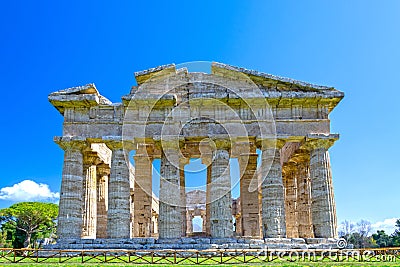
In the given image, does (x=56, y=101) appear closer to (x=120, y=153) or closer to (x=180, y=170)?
(x=120, y=153)

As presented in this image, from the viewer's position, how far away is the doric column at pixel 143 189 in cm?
3272

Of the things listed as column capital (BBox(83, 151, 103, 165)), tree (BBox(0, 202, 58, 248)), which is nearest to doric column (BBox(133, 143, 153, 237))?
column capital (BBox(83, 151, 103, 165))

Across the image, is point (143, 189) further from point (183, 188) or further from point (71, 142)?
point (71, 142)

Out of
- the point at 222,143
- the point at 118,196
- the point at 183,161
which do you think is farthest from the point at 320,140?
the point at 118,196

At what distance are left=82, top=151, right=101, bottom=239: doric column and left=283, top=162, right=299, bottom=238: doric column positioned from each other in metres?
16.4

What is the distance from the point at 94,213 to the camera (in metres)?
30.9

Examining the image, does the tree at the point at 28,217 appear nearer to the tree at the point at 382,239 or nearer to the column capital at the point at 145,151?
the column capital at the point at 145,151

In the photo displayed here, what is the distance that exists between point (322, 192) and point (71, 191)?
661 inches

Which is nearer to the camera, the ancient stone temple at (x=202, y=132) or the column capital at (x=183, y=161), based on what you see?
the ancient stone temple at (x=202, y=132)

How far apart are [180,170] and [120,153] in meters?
4.80

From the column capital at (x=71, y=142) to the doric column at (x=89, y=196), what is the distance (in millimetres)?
2484

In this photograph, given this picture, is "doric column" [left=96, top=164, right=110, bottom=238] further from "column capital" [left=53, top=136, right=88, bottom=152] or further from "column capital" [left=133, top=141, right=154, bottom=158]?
"column capital" [left=53, top=136, right=88, bottom=152]

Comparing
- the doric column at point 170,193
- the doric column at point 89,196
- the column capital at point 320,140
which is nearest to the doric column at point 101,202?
the doric column at point 89,196

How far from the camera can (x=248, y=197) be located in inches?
1265
